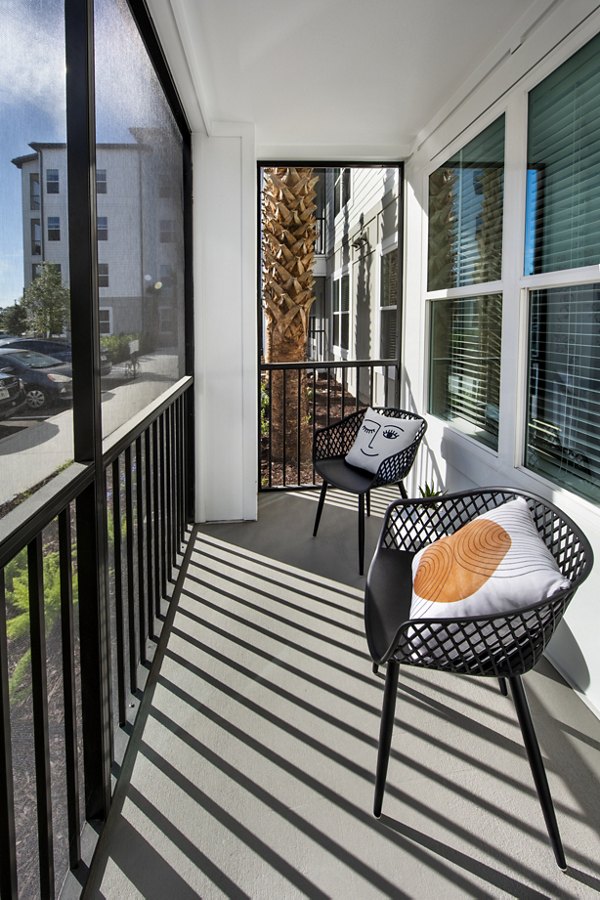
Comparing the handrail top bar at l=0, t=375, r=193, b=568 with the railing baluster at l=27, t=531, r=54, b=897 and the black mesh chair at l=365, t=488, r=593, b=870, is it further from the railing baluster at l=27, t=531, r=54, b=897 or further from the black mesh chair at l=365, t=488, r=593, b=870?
the black mesh chair at l=365, t=488, r=593, b=870

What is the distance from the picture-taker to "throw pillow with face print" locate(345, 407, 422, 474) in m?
3.65

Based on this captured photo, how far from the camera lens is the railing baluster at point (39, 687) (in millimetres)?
1159

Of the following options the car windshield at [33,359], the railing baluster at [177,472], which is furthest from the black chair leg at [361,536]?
the car windshield at [33,359]

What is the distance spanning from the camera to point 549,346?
253 centimetres

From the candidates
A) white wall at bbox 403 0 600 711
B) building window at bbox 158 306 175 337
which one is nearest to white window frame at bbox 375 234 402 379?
white wall at bbox 403 0 600 711

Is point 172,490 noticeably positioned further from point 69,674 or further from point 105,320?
point 69,674

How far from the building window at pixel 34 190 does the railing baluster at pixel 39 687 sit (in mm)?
586

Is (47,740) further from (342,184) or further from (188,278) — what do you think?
(342,184)

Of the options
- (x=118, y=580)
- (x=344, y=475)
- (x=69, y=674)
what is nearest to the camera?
(x=69, y=674)

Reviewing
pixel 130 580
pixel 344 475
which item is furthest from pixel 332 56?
pixel 130 580

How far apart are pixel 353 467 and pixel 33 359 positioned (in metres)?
2.73

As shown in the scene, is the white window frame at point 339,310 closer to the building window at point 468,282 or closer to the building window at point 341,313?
the building window at point 341,313

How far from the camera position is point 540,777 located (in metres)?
1.56

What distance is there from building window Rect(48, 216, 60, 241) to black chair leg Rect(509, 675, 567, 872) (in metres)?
1.43
